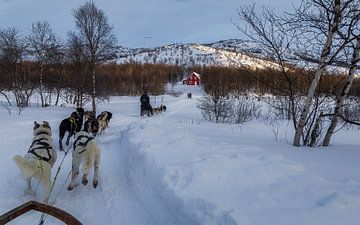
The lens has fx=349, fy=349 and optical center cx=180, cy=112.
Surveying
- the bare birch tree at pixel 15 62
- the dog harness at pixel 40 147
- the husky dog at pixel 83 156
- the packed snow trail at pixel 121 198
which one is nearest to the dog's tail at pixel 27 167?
the dog harness at pixel 40 147

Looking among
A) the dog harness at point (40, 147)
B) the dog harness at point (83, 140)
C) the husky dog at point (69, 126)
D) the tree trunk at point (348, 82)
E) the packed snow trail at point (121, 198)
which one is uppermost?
the tree trunk at point (348, 82)

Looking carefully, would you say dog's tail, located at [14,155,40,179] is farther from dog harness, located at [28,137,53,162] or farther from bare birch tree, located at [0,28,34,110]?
bare birch tree, located at [0,28,34,110]

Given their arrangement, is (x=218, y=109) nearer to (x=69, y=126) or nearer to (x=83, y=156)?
(x=69, y=126)

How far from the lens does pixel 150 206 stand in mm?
4977

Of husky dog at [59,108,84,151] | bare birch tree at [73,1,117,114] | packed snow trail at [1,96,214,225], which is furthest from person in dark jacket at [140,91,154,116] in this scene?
packed snow trail at [1,96,214,225]

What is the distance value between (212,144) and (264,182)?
3283mm

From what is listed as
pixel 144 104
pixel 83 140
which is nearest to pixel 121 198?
pixel 83 140

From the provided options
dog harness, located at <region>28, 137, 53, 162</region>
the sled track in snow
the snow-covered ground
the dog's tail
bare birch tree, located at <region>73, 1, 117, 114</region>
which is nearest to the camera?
the snow-covered ground

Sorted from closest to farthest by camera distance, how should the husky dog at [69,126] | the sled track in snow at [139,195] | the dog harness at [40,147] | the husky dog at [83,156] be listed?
the sled track in snow at [139,195], the dog harness at [40,147], the husky dog at [83,156], the husky dog at [69,126]

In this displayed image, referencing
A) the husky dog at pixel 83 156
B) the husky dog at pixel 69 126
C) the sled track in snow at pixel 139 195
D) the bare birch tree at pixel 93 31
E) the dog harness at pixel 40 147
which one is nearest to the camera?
the sled track in snow at pixel 139 195

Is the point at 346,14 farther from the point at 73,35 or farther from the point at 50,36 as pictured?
the point at 50,36

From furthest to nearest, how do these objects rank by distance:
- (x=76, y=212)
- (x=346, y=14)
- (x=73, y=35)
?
(x=73, y=35), (x=346, y=14), (x=76, y=212)

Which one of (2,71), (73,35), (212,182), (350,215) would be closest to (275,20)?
(212,182)

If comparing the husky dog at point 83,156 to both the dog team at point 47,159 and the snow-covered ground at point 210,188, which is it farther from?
the snow-covered ground at point 210,188
